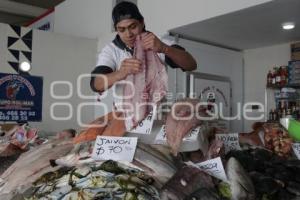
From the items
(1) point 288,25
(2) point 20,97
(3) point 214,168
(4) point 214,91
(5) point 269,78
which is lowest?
(3) point 214,168

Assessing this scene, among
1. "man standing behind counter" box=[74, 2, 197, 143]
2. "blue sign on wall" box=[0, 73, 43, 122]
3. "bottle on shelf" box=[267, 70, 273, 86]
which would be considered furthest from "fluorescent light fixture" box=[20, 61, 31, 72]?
"bottle on shelf" box=[267, 70, 273, 86]

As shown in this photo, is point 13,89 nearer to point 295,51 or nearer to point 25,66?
point 25,66

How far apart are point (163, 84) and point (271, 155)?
482 millimetres

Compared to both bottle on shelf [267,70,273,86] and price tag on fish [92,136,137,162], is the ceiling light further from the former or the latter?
price tag on fish [92,136,137,162]

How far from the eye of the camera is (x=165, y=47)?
4.72 feet

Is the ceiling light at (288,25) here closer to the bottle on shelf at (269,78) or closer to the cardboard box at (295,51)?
the cardboard box at (295,51)

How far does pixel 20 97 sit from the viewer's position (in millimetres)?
3871

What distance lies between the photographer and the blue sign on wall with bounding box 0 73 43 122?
379 cm

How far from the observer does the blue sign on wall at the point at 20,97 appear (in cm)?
379

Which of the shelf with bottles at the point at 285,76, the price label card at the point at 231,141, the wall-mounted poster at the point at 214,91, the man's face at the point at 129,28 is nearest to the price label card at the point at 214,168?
the price label card at the point at 231,141

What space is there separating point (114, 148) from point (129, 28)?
533mm

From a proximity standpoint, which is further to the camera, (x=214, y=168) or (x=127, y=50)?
(x=127, y=50)

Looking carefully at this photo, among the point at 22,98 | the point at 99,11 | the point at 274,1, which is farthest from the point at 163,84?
the point at 99,11

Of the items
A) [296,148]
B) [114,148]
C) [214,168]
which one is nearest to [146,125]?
[114,148]
